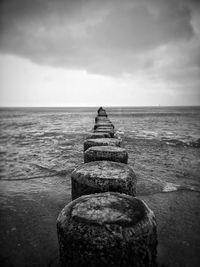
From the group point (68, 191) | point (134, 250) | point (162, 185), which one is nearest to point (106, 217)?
point (134, 250)

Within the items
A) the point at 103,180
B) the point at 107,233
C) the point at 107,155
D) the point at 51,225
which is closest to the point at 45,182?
the point at 51,225

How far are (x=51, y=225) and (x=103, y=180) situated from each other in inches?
51.1

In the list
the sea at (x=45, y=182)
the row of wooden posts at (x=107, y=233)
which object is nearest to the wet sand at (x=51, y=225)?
the sea at (x=45, y=182)

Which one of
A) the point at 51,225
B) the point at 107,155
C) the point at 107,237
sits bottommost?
the point at 51,225

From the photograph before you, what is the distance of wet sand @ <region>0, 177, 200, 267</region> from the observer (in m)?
2.29

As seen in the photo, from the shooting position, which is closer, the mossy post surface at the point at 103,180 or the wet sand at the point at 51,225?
the mossy post surface at the point at 103,180

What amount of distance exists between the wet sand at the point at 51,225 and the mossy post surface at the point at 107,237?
97 cm

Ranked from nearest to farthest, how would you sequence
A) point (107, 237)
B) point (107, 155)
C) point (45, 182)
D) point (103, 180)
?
point (107, 237), point (103, 180), point (107, 155), point (45, 182)

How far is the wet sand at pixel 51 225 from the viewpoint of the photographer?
2295 millimetres

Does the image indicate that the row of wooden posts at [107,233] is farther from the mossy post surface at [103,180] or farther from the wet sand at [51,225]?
the wet sand at [51,225]

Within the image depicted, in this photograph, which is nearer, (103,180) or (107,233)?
(107,233)

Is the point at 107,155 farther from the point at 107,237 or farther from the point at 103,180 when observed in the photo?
the point at 107,237

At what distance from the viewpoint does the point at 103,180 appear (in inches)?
85.4

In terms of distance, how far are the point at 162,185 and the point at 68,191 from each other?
6.43 ft
